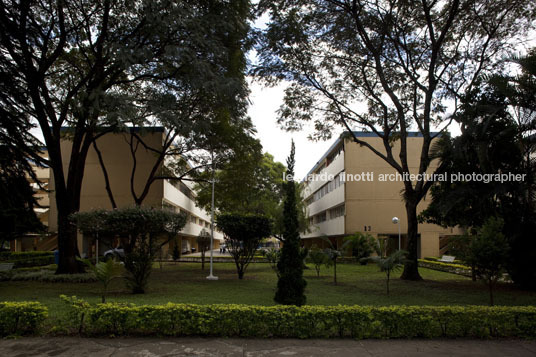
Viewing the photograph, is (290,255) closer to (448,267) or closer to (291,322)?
(291,322)

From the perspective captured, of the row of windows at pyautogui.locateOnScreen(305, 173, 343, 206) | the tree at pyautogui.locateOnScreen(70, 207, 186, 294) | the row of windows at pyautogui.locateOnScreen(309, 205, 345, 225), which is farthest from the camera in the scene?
the row of windows at pyautogui.locateOnScreen(309, 205, 345, 225)

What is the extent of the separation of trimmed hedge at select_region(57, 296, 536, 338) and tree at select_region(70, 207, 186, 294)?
4821 millimetres

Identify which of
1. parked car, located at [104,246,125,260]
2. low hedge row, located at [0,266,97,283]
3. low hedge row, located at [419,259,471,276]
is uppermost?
parked car, located at [104,246,125,260]

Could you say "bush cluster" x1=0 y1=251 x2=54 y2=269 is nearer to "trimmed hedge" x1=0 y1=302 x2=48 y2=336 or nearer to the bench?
the bench

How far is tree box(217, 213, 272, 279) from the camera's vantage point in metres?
17.1

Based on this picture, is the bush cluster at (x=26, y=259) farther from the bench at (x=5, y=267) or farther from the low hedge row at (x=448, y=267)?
the low hedge row at (x=448, y=267)

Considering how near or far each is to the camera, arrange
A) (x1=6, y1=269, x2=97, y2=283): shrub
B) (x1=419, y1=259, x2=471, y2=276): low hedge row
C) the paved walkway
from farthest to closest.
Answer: (x1=419, y1=259, x2=471, y2=276): low hedge row
(x1=6, y1=269, x2=97, y2=283): shrub
the paved walkway

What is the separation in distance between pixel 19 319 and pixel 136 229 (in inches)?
203

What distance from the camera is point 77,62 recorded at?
18.3 meters

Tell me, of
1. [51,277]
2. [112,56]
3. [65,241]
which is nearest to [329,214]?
[65,241]

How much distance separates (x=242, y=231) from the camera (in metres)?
17.2

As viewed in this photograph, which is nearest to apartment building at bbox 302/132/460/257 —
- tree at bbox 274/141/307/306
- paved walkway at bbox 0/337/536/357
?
tree at bbox 274/141/307/306

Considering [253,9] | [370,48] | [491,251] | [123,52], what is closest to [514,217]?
[491,251]

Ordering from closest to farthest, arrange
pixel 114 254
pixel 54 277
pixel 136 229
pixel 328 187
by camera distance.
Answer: pixel 136 229
pixel 114 254
pixel 54 277
pixel 328 187
